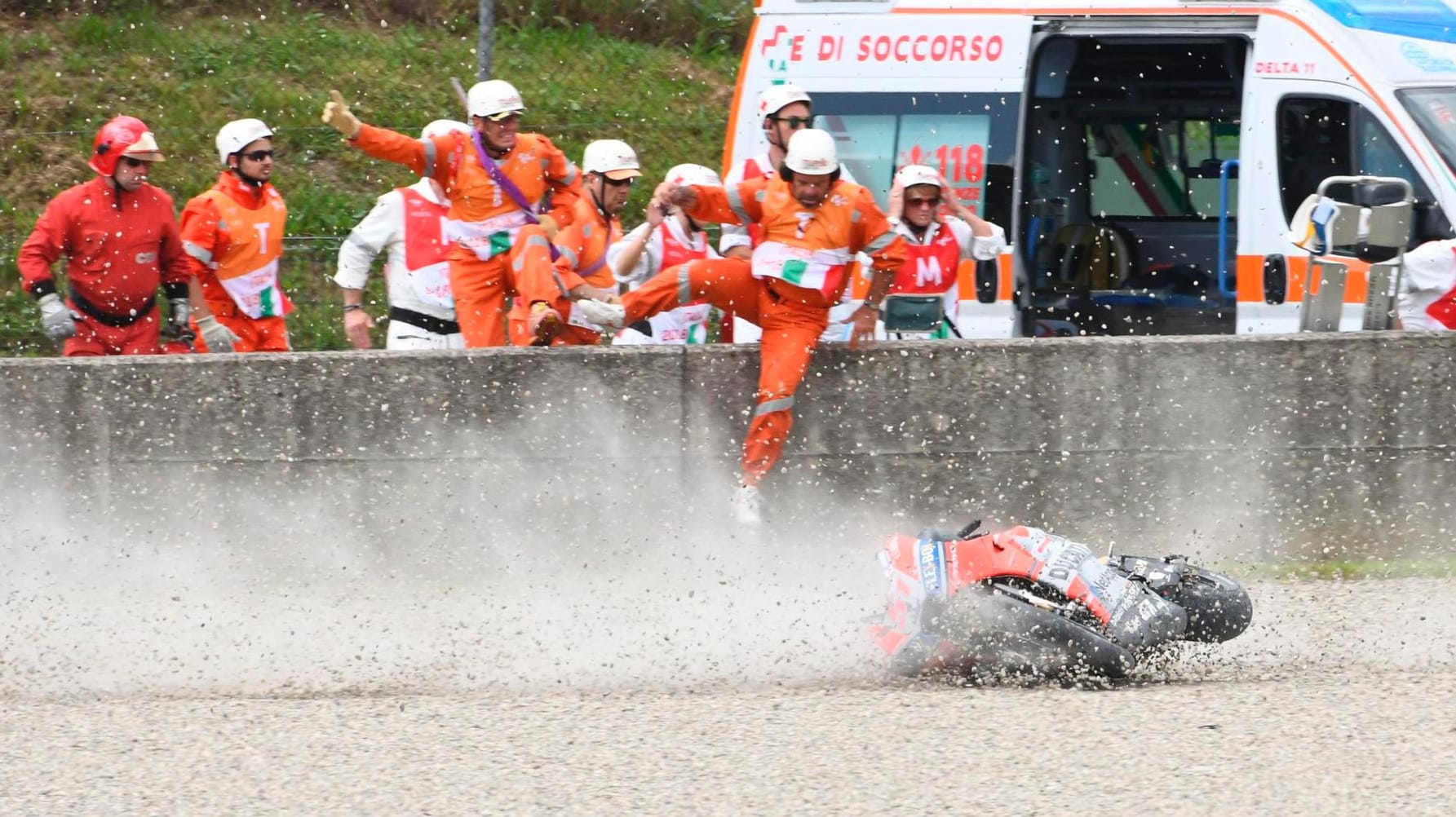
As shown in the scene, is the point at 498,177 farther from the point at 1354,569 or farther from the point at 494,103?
the point at 1354,569

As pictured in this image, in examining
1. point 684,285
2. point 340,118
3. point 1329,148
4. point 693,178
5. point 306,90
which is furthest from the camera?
point 306,90

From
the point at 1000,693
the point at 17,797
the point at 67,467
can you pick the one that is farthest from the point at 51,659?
the point at 1000,693

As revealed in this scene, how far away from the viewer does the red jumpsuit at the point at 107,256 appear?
8.38 metres

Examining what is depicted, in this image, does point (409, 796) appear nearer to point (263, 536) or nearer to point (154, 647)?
point (154, 647)

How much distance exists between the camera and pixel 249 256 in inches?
350

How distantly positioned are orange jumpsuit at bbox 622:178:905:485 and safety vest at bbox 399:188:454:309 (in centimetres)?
136

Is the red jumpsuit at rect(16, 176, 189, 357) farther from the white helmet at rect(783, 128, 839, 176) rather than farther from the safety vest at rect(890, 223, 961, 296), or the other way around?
the safety vest at rect(890, 223, 961, 296)

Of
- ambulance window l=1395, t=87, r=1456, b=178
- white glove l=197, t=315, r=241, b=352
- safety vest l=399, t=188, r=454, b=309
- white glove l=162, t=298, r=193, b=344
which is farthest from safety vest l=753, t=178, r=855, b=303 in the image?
ambulance window l=1395, t=87, r=1456, b=178

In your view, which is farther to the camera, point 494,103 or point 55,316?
point 494,103

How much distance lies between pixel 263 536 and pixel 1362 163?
5.04 meters

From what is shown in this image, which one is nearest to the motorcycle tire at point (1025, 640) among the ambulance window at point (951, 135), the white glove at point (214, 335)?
the white glove at point (214, 335)

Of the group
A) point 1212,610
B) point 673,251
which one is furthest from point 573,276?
point 1212,610

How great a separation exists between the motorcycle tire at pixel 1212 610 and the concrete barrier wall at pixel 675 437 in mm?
1407

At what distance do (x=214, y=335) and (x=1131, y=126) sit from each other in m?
5.15
